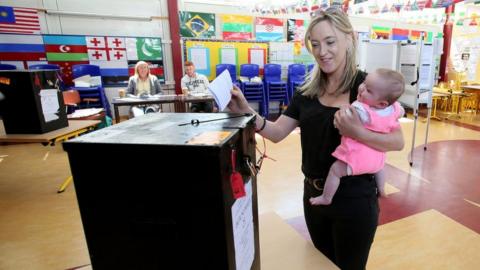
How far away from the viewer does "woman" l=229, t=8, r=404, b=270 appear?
967 millimetres

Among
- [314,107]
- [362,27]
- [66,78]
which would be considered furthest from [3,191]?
[362,27]

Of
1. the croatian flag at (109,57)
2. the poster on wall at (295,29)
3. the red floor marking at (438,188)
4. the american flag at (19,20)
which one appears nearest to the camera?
the red floor marking at (438,188)

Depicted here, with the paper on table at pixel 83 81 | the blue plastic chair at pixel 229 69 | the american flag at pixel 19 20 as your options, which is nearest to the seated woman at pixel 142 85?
the paper on table at pixel 83 81

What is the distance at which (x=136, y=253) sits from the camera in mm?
553

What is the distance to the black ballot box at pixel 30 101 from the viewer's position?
6.59 ft

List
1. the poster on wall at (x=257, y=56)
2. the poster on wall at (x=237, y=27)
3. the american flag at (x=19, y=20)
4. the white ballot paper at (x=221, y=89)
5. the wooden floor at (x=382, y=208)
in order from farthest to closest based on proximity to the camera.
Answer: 1. the poster on wall at (x=257, y=56)
2. the poster on wall at (x=237, y=27)
3. the american flag at (x=19, y=20)
4. the wooden floor at (x=382, y=208)
5. the white ballot paper at (x=221, y=89)

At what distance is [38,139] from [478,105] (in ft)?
28.5

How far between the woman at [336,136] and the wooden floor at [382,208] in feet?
0.82

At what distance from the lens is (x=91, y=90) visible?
5.18 meters

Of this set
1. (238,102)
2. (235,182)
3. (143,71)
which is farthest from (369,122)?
(143,71)

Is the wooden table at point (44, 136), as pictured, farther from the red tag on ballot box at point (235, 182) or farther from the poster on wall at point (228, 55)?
the poster on wall at point (228, 55)

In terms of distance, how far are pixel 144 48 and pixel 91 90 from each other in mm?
1341

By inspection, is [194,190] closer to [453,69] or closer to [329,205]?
[329,205]

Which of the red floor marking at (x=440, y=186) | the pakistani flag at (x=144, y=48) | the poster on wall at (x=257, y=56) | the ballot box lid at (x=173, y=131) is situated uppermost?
the pakistani flag at (x=144, y=48)
